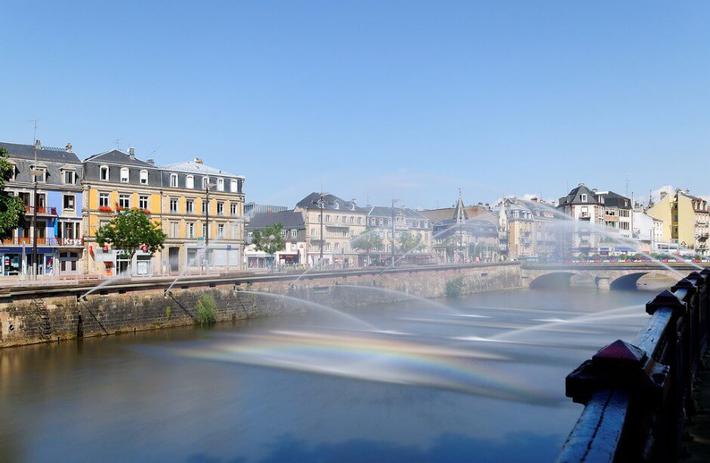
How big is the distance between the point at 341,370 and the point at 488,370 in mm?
7413

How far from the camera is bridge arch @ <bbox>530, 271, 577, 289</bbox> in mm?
95875

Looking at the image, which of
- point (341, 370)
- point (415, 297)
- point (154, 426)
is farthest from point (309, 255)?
point (154, 426)

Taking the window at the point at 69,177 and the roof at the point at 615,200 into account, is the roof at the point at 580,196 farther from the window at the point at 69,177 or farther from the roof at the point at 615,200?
the window at the point at 69,177

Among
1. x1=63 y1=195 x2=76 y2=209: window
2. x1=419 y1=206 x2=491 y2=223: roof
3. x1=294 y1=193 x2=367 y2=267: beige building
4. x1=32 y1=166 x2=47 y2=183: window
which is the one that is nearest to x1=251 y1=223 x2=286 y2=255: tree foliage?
x1=294 y1=193 x2=367 y2=267: beige building

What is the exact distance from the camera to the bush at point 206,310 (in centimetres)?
4638

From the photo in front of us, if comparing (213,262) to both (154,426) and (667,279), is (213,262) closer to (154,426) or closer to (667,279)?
(154,426)

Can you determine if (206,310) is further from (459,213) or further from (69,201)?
(459,213)

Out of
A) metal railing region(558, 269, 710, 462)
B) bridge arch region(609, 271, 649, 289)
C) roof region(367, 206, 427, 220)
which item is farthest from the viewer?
roof region(367, 206, 427, 220)

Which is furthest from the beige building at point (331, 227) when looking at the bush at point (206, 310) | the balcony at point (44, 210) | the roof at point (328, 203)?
the bush at point (206, 310)

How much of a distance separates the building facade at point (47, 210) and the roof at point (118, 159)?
1.71 m

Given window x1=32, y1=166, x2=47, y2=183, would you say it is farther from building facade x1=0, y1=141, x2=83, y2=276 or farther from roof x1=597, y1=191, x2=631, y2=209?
roof x1=597, y1=191, x2=631, y2=209

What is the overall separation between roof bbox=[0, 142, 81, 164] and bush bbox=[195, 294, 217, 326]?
22.8 metres

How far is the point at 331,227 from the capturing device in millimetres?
93062

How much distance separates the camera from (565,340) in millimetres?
39719
